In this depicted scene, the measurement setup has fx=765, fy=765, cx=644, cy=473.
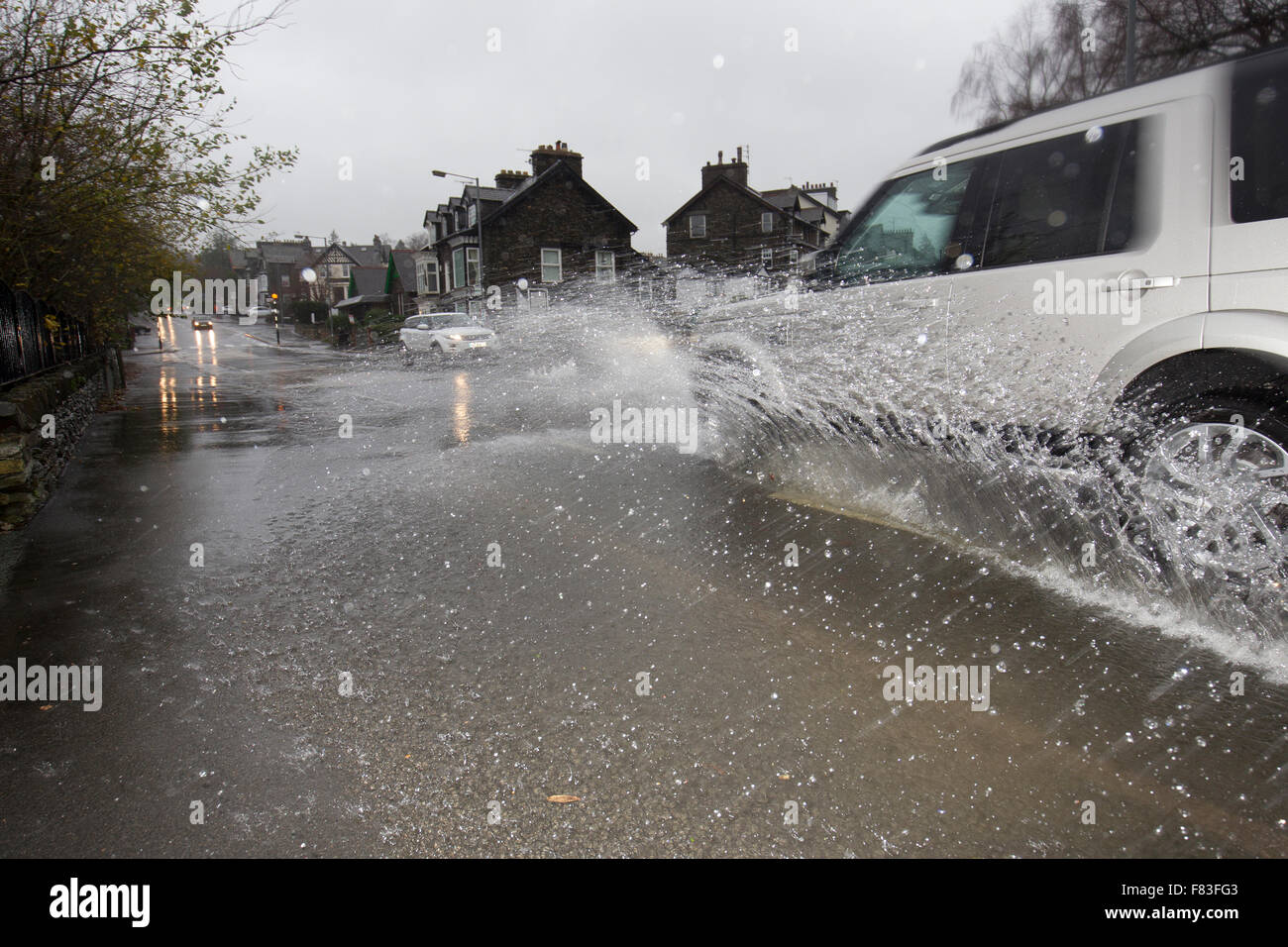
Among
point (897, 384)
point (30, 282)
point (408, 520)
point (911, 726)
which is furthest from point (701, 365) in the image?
point (30, 282)

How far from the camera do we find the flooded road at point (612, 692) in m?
2.36

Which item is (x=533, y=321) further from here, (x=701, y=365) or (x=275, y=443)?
(x=701, y=365)

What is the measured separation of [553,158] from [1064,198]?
39.2m

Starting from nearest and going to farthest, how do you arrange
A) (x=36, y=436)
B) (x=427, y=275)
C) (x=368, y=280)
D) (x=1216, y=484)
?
(x=1216, y=484) < (x=36, y=436) < (x=427, y=275) < (x=368, y=280)

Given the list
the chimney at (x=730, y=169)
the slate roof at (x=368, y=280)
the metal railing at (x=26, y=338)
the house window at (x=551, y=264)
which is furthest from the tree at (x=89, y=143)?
the slate roof at (x=368, y=280)

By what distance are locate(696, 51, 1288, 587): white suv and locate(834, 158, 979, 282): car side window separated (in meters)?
0.01

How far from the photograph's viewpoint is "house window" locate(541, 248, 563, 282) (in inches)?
1592

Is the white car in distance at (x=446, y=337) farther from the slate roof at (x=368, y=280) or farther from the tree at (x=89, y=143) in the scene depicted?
the slate roof at (x=368, y=280)

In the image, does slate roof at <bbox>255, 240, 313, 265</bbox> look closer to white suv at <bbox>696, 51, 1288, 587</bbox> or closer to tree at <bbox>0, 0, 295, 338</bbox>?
tree at <bbox>0, 0, 295, 338</bbox>

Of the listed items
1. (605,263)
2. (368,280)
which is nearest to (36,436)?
(605,263)

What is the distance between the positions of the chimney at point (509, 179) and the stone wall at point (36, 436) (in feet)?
114

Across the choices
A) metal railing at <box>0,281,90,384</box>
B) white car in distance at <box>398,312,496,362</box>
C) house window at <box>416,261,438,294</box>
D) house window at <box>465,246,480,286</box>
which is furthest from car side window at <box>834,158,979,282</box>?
house window at <box>416,261,438,294</box>

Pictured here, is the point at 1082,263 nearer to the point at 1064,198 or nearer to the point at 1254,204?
the point at 1064,198

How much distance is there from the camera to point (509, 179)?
42.7 m
